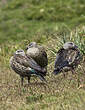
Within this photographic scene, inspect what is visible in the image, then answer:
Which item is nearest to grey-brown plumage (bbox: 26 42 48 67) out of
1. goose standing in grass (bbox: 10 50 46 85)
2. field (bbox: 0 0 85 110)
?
goose standing in grass (bbox: 10 50 46 85)

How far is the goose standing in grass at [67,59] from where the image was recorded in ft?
31.3

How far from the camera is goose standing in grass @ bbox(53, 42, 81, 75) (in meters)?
9.55

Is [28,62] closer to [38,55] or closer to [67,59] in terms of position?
[38,55]

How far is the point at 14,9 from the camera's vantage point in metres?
27.6

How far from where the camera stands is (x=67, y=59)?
384 inches

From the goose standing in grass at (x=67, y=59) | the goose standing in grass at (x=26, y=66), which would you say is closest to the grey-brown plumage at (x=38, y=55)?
the goose standing in grass at (x=26, y=66)

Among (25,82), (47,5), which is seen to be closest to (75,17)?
(47,5)

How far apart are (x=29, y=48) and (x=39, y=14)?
14.3 m

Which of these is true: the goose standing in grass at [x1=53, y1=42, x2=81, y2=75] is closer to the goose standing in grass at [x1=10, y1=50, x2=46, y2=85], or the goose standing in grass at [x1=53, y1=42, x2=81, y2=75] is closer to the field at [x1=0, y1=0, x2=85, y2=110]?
the field at [x1=0, y1=0, x2=85, y2=110]

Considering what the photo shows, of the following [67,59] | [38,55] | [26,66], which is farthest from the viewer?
[38,55]

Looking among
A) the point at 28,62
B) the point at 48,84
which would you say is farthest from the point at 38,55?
the point at 48,84

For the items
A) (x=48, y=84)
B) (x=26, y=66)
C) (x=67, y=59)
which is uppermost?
(x=67, y=59)

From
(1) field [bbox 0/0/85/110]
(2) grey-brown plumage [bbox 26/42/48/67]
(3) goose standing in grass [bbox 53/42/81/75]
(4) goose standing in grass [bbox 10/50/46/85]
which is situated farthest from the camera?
(2) grey-brown plumage [bbox 26/42/48/67]

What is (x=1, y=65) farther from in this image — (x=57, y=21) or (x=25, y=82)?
(x=57, y=21)
